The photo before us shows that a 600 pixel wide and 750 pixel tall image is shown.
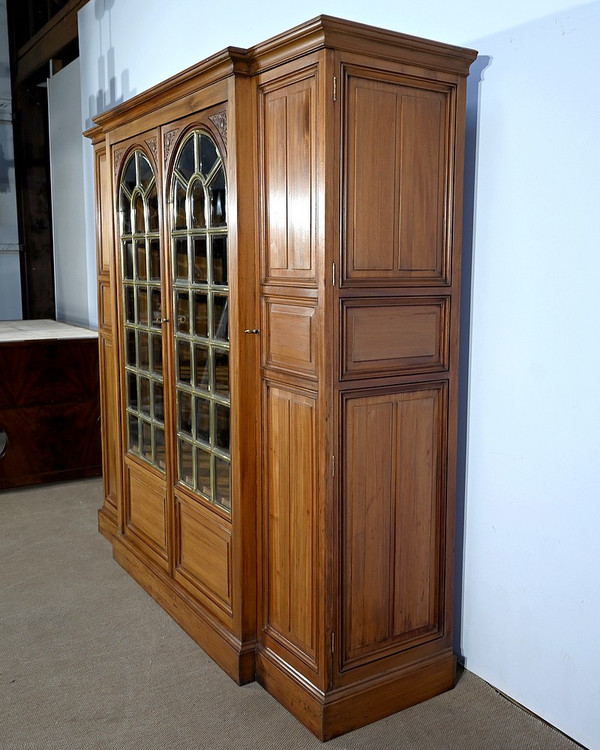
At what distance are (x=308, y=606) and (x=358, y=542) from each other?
0.87 ft

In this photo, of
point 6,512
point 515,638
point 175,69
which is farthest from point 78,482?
point 515,638

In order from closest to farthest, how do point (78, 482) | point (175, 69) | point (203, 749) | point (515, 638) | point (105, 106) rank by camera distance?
1. point (203, 749)
2. point (515, 638)
3. point (175, 69)
4. point (78, 482)
5. point (105, 106)

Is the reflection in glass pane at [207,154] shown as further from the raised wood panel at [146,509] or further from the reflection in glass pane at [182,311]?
the raised wood panel at [146,509]

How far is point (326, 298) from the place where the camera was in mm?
2203

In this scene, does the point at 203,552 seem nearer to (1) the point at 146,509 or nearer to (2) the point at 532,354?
(1) the point at 146,509

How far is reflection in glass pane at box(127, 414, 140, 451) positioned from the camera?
355 centimetres

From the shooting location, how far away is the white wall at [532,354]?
2229 millimetres

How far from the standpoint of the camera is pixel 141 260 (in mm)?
3305

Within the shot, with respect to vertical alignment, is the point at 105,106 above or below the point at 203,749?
above

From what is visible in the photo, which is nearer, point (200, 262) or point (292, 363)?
point (292, 363)

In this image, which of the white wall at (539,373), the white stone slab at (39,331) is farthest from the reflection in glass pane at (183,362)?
the white stone slab at (39,331)

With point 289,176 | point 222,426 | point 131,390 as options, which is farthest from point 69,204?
point 289,176

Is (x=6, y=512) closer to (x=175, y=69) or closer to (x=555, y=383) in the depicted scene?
(x=175, y=69)

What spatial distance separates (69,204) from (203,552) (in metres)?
5.03
